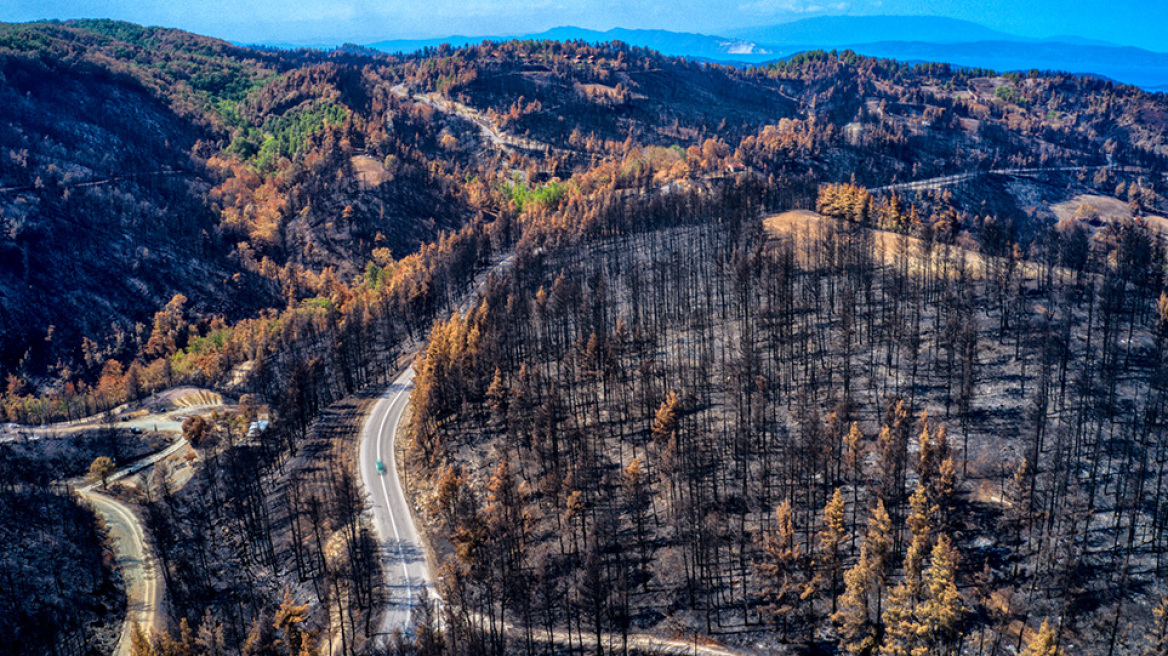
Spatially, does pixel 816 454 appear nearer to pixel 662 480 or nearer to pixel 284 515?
pixel 662 480

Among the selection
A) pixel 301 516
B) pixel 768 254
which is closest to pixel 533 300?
pixel 768 254

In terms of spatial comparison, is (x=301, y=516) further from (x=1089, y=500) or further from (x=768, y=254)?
(x=768, y=254)

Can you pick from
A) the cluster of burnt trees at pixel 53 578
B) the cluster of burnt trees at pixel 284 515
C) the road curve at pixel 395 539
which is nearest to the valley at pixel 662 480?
the cluster of burnt trees at pixel 53 578

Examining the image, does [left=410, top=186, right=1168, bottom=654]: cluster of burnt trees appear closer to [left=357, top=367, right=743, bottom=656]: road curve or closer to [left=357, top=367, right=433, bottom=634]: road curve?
[left=357, top=367, right=743, bottom=656]: road curve

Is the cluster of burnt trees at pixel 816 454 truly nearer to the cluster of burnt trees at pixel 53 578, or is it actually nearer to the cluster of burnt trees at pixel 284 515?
the cluster of burnt trees at pixel 284 515

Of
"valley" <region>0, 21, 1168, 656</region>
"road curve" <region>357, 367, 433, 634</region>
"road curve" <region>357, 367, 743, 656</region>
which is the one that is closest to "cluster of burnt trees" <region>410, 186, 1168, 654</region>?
"valley" <region>0, 21, 1168, 656</region>
